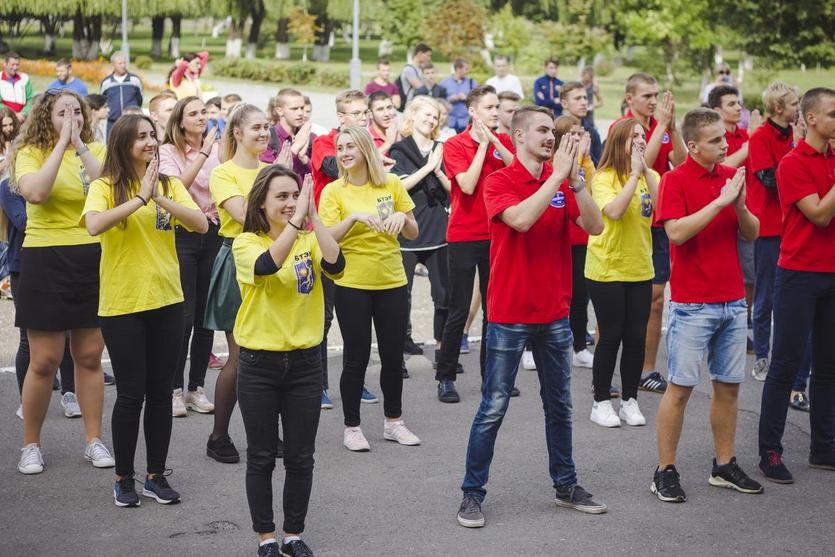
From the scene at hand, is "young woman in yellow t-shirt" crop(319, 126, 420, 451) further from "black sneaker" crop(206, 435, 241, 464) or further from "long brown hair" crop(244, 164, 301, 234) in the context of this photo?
"long brown hair" crop(244, 164, 301, 234)

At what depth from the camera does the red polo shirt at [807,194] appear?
6371 mm

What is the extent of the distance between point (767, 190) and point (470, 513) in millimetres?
4586

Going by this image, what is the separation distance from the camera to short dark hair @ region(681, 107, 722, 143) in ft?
19.6

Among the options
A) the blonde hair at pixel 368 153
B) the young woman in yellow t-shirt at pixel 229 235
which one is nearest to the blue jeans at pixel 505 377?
the blonde hair at pixel 368 153

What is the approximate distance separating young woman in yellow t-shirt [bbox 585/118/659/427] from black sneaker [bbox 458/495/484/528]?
2.00 m

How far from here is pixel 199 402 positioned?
7730mm

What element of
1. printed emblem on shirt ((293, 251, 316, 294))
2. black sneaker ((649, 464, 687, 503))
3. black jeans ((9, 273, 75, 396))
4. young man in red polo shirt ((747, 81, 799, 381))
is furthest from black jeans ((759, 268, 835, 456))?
black jeans ((9, 273, 75, 396))

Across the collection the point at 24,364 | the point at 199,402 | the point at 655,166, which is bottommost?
the point at 199,402

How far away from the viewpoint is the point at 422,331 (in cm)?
1041

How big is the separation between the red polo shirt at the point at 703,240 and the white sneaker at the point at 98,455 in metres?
3.50

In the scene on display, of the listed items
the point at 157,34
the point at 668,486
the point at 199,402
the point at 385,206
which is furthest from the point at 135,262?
the point at 157,34

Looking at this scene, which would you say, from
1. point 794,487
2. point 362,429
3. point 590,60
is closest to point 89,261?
point 362,429

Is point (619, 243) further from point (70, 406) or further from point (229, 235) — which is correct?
point (70, 406)

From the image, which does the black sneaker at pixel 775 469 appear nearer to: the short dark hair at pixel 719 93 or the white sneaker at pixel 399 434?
the white sneaker at pixel 399 434
